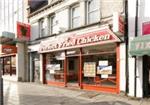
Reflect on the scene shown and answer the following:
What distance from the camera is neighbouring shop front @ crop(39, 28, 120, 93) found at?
51.1ft

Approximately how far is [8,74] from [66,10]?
1128 centimetres

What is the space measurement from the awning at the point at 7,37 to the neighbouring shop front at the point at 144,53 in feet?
44.4

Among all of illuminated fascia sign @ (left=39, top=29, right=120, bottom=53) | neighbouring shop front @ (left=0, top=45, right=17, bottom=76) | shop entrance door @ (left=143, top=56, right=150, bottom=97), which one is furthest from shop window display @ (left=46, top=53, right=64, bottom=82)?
shop entrance door @ (left=143, top=56, right=150, bottom=97)

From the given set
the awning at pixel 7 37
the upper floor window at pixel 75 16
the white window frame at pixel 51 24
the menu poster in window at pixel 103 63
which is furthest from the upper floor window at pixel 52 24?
the menu poster in window at pixel 103 63

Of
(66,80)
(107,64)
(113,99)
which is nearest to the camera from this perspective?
(113,99)

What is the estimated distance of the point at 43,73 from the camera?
2209 centimetres

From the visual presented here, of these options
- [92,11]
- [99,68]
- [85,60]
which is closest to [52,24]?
[92,11]

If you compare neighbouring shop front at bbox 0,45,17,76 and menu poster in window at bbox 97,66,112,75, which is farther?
neighbouring shop front at bbox 0,45,17,76

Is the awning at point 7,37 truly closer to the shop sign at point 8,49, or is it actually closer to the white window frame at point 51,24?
the shop sign at point 8,49

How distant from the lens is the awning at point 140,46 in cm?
1274

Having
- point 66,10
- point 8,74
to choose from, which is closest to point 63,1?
point 66,10

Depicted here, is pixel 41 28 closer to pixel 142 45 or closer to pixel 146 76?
pixel 146 76

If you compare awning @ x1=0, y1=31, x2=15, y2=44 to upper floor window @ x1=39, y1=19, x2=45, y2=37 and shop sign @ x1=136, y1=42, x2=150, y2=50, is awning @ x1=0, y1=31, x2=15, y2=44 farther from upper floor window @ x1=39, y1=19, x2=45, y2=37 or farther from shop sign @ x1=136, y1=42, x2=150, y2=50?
shop sign @ x1=136, y1=42, x2=150, y2=50

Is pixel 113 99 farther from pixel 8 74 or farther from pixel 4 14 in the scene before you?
pixel 4 14
